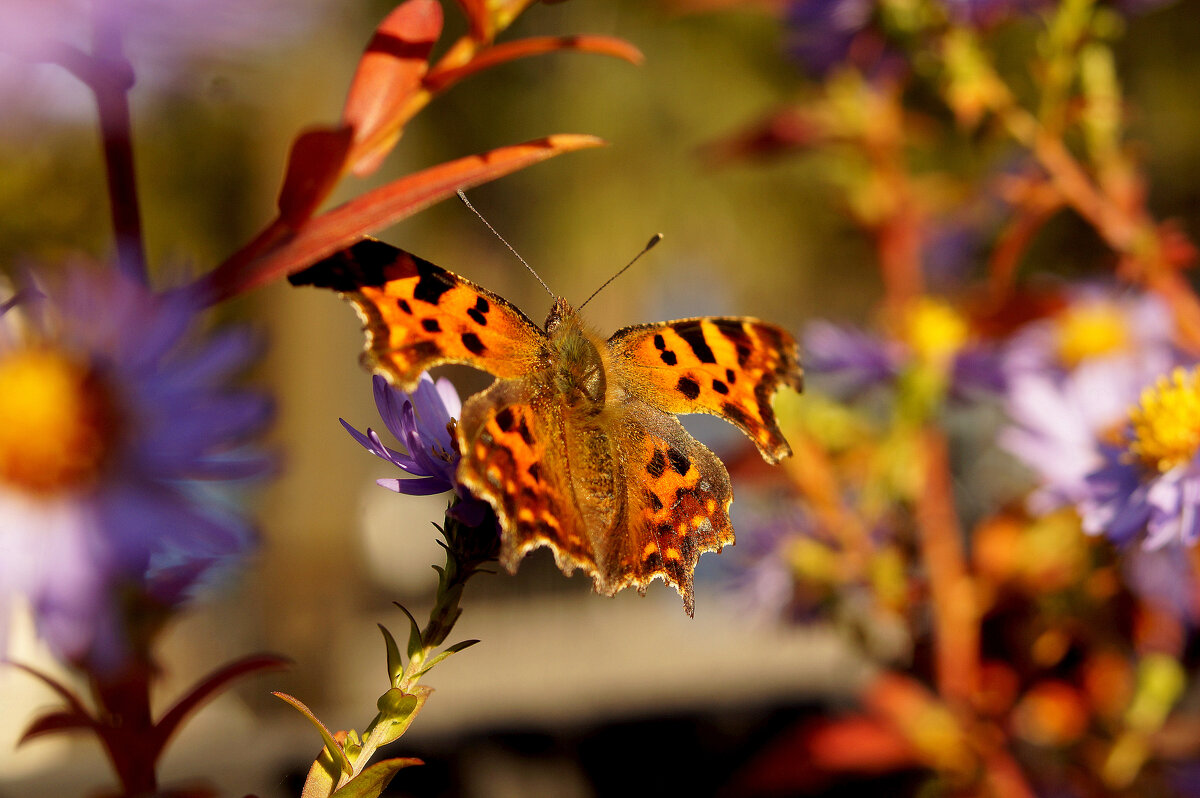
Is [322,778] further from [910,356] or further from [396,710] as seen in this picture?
[910,356]

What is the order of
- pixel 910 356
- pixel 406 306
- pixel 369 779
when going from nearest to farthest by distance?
pixel 369 779, pixel 406 306, pixel 910 356

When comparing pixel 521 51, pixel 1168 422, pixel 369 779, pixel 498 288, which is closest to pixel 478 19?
pixel 521 51

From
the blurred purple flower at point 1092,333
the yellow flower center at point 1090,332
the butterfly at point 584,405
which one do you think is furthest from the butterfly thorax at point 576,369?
the yellow flower center at point 1090,332

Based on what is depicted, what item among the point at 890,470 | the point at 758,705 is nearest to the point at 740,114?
the point at 758,705

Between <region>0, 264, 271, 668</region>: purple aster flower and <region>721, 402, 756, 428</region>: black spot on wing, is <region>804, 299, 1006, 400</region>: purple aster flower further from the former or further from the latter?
<region>0, 264, 271, 668</region>: purple aster flower

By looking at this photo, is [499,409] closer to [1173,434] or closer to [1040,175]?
[1173,434]
